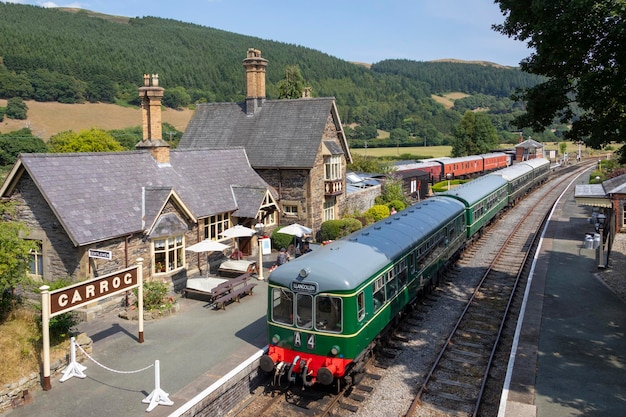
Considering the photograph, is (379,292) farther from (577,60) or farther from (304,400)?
(577,60)

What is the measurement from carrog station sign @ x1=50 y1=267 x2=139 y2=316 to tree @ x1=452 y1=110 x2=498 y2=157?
83461 millimetres

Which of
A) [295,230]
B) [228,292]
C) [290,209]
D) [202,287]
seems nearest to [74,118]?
[290,209]

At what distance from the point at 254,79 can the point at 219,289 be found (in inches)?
652

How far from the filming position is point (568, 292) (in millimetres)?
18953

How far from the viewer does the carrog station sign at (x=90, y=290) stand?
467 inches

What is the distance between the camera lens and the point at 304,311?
11859 millimetres

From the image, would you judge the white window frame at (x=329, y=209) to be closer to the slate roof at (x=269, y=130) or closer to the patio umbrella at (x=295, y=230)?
the slate roof at (x=269, y=130)

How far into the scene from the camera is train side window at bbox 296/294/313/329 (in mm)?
11765

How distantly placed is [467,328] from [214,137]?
20460mm

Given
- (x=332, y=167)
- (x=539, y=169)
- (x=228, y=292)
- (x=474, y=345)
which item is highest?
(x=332, y=167)

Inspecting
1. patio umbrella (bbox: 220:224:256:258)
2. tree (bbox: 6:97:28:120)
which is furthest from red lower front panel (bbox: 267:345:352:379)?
tree (bbox: 6:97:28:120)

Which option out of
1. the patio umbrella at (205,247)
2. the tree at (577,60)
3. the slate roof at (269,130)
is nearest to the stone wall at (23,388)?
the patio umbrella at (205,247)

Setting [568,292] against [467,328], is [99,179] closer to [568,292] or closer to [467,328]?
[467,328]

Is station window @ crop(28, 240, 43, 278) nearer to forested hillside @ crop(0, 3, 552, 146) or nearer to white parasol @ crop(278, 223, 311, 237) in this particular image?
white parasol @ crop(278, 223, 311, 237)
